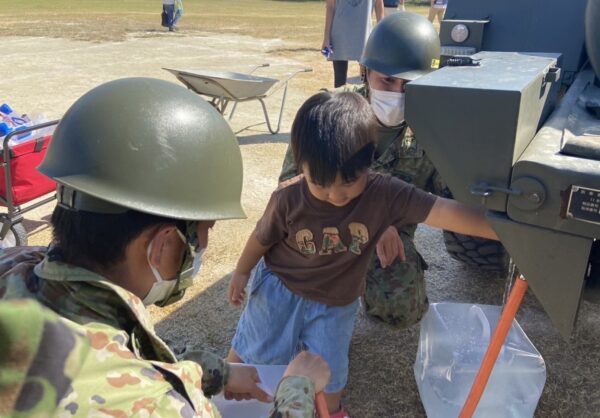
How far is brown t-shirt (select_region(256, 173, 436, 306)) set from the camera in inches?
87.6

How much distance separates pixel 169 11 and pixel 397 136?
53.0 feet

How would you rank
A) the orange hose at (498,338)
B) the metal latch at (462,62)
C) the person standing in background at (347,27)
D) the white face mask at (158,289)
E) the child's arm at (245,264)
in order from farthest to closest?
the person standing in background at (347,27)
the child's arm at (245,264)
the orange hose at (498,338)
the metal latch at (462,62)
the white face mask at (158,289)

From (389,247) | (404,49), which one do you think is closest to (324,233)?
(389,247)

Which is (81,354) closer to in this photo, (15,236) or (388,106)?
(388,106)

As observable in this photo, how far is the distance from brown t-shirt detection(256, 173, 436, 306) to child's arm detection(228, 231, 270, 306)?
0.04 metres

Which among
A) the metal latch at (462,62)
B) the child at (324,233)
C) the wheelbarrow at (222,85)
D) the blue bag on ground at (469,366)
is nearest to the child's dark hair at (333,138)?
the child at (324,233)

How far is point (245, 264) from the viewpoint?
2494mm

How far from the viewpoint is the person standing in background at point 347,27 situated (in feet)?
22.7

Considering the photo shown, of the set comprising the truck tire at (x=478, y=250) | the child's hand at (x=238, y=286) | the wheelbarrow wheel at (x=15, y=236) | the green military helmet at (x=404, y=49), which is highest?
the green military helmet at (x=404, y=49)

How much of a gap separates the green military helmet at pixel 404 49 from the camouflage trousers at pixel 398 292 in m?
0.78

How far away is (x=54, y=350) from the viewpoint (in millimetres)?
1029

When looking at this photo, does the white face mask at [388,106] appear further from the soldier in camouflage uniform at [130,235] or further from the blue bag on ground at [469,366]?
the soldier in camouflage uniform at [130,235]

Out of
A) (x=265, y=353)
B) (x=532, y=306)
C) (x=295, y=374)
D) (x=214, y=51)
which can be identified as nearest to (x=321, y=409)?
(x=295, y=374)

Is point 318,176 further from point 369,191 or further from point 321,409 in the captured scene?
point 321,409
